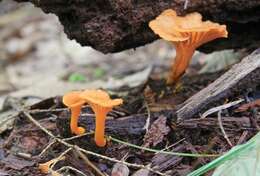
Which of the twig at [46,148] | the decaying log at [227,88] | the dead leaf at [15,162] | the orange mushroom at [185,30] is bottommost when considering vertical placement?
the dead leaf at [15,162]

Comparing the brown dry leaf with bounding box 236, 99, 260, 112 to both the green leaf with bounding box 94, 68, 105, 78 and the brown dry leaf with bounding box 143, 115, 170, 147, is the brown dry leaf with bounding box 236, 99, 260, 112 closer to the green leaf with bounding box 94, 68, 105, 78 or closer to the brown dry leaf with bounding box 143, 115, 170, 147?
the brown dry leaf with bounding box 143, 115, 170, 147

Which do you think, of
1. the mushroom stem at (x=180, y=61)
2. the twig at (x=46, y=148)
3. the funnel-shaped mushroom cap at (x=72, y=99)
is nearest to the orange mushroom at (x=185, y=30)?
the mushroom stem at (x=180, y=61)

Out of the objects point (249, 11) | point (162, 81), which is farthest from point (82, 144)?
point (249, 11)

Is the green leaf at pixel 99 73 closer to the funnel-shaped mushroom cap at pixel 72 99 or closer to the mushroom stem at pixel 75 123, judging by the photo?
the mushroom stem at pixel 75 123

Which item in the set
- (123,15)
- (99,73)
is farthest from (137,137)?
(99,73)

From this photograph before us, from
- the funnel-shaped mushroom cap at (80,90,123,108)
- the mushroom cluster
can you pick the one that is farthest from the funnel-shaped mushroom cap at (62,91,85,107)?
the funnel-shaped mushroom cap at (80,90,123,108)

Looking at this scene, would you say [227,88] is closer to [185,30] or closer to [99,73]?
[185,30]
